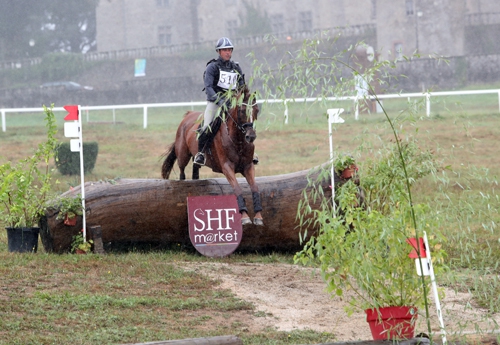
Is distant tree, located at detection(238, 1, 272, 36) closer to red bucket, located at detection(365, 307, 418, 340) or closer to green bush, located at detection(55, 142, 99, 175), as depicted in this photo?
green bush, located at detection(55, 142, 99, 175)

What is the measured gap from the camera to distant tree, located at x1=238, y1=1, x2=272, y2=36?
64438 millimetres

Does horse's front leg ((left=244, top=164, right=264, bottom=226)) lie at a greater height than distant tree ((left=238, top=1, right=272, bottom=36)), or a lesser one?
lesser

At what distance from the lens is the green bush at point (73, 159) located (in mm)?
18125

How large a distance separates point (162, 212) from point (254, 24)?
55.6 metres

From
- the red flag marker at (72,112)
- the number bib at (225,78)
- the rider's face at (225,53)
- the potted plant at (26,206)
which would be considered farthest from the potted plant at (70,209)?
the rider's face at (225,53)

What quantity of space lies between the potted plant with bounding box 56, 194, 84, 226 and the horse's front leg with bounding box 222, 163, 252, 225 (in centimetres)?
188

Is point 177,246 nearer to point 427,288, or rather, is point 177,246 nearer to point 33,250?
point 33,250

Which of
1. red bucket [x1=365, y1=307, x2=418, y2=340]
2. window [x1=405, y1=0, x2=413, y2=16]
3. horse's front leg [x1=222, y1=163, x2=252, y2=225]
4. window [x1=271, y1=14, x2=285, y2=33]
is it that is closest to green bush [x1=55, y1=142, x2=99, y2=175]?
horse's front leg [x1=222, y1=163, x2=252, y2=225]

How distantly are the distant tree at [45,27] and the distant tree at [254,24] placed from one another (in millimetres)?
12424

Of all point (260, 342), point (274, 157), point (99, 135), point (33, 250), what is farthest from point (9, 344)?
point (99, 135)

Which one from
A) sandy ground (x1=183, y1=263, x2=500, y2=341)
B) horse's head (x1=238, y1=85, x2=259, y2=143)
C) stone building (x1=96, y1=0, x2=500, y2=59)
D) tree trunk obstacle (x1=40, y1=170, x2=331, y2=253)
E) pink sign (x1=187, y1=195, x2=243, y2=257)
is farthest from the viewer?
stone building (x1=96, y1=0, x2=500, y2=59)

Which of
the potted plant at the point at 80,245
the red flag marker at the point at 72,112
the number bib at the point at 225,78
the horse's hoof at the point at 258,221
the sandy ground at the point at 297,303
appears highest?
the number bib at the point at 225,78

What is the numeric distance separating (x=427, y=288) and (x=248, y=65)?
183ft

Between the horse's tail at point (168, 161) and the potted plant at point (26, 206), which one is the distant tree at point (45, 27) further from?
the potted plant at point (26, 206)
